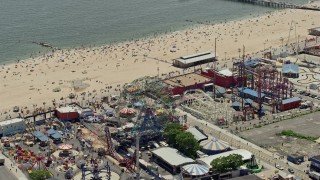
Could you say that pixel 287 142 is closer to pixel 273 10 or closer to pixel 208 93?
pixel 208 93

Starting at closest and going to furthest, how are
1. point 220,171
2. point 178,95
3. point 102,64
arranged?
point 220,171
point 178,95
point 102,64

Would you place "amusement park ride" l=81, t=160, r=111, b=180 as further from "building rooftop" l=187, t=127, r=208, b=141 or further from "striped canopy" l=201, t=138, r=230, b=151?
"building rooftop" l=187, t=127, r=208, b=141

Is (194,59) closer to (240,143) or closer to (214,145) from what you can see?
(240,143)

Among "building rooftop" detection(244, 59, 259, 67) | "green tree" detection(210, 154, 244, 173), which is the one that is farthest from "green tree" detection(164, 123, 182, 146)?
"building rooftop" detection(244, 59, 259, 67)

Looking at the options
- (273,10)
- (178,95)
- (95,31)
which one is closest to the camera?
(178,95)

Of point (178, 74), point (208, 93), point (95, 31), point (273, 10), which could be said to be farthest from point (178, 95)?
point (273, 10)

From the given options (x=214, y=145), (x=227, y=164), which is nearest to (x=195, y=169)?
(x=227, y=164)

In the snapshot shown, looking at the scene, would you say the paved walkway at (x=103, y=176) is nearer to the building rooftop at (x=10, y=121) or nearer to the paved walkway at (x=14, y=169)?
Answer: the paved walkway at (x=14, y=169)

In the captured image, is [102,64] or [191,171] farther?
[102,64]
